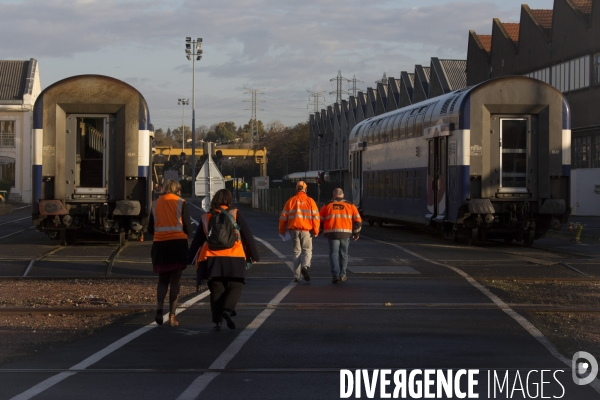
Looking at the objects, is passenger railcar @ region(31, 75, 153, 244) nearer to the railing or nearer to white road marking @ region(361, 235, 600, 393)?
the railing

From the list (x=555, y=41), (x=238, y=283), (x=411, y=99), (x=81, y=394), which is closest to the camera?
(x=81, y=394)

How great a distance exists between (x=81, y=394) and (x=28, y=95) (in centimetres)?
7218

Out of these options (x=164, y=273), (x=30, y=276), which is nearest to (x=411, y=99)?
(x=30, y=276)

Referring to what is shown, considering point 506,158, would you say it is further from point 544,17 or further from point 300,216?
point 544,17

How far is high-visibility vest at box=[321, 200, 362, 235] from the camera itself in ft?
49.8

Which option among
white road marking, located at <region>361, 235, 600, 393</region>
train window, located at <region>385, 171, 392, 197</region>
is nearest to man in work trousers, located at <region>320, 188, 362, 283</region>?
white road marking, located at <region>361, 235, 600, 393</region>

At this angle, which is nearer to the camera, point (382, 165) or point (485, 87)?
point (485, 87)

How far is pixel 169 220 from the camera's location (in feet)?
34.6

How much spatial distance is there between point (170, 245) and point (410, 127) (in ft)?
58.2

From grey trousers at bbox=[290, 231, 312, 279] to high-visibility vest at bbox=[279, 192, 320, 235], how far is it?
0.14m

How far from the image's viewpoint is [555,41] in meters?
47.0

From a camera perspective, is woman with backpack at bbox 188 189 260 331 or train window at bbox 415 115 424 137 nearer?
woman with backpack at bbox 188 189 260 331

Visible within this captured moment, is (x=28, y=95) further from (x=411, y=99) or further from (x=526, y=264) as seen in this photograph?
(x=526, y=264)

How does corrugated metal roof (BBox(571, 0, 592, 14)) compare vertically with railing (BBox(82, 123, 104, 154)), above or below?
above
